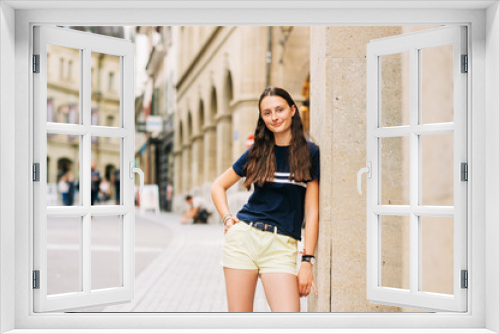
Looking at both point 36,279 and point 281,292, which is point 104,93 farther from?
point 281,292

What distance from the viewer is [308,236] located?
419cm

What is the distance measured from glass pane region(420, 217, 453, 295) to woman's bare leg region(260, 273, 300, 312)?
1017 mm

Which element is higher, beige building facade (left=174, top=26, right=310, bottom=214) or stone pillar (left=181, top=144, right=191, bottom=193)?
beige building facade (left=174, top=26, right=310, bottom=214)

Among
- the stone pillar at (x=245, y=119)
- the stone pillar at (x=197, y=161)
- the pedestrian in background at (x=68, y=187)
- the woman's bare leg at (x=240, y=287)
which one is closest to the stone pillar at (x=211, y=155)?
the stone pillar at (x=197, y=161)

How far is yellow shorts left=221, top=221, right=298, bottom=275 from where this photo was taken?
154 inches

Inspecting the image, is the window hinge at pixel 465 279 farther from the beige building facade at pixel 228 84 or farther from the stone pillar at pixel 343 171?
the beige building facade at pixel 228 84

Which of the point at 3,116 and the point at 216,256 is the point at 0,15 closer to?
Result: the point at 3,116

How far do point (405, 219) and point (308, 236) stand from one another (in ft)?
2.15

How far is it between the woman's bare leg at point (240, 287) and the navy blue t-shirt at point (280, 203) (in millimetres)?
310

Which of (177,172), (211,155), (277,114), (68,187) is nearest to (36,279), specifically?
(277,114)

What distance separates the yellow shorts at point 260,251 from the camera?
12.8 ft

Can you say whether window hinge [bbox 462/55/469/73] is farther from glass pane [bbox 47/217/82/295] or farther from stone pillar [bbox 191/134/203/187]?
stone pillar [bbox 191/134/203/187]

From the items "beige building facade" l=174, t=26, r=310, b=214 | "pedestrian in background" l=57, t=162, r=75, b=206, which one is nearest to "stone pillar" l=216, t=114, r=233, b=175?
"beige building facade" l=174, t=26, r=310, b=214

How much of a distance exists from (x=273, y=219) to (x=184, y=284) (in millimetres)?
4243
